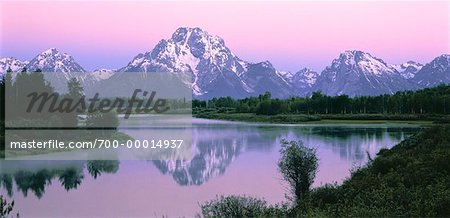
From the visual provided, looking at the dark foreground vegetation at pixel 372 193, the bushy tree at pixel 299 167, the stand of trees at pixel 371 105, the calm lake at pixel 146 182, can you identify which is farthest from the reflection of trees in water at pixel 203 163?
the stand of trees at pixel 371 105

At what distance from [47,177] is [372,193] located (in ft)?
96.7

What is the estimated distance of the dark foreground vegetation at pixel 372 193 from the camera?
1734 cm

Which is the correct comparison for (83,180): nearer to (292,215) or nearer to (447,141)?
(292,215)

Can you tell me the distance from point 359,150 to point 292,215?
137 ft

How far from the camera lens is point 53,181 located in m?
39.0

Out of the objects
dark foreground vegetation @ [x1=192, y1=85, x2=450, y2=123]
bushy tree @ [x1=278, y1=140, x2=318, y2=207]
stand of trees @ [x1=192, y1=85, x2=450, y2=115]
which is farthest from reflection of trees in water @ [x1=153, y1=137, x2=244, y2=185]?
stand of trees @ [x1=192, y1=85, x2=450, y2=115]

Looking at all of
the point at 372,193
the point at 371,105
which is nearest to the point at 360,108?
the point at 371,105

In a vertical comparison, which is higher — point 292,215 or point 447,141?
point 447,141

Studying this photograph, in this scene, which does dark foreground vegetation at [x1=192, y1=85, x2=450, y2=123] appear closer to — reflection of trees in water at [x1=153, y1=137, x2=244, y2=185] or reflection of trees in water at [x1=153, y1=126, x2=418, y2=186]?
reflection of trees in water at [x1=153, y1=126, x2=418, y2=186]

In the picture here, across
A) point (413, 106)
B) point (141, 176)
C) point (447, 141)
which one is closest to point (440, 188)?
point (447, 141)

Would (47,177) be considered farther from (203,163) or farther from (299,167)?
(299,167)

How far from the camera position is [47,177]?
133 feet

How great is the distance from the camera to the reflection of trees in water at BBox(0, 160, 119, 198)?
36.1m

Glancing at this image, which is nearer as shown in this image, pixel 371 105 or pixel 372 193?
pixel 372 193
